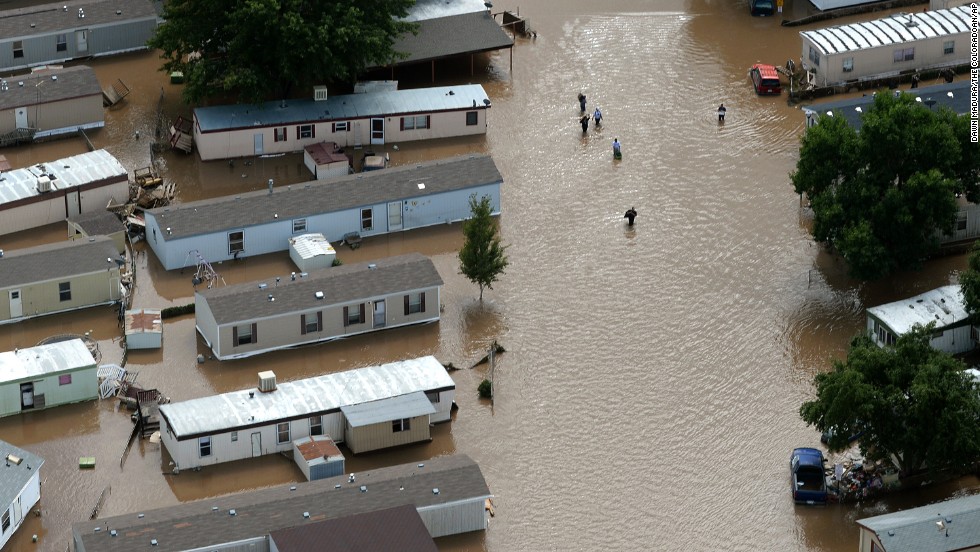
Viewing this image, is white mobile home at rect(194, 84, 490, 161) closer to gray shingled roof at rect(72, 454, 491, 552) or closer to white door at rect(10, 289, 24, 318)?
white door at rect(10, 289, 24, 318)

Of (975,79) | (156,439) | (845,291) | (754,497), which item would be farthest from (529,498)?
(975,79)

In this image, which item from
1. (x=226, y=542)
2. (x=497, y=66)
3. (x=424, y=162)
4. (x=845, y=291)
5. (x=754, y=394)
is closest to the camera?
(x=226, y=542)

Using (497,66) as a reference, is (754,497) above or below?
below

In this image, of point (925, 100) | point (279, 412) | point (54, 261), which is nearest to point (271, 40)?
point (54, 261)

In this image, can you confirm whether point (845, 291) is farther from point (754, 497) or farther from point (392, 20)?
point (392, 20)

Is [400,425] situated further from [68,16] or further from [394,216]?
[68,16]

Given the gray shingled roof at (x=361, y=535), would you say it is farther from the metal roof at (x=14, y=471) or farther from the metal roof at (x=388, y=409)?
the metal roof at (x=14, y=471)

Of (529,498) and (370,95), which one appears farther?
(370,95)
